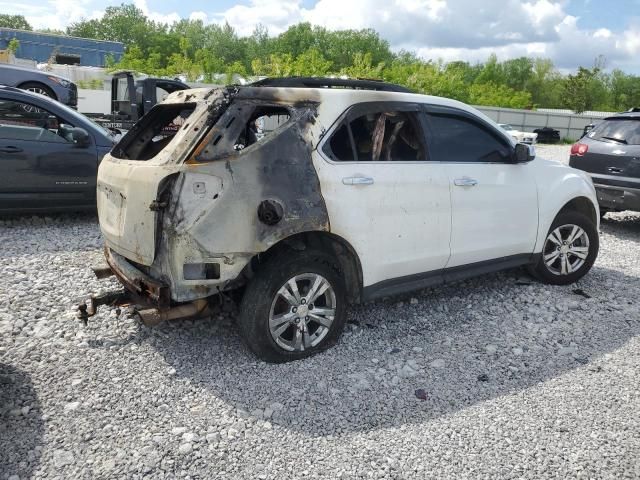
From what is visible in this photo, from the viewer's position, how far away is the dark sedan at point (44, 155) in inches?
253

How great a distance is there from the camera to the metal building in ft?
162

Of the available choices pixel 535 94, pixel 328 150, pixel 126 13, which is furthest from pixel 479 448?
pixel 126 13

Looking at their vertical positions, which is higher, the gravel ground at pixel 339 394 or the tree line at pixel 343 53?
the tree line at pixel 343 53

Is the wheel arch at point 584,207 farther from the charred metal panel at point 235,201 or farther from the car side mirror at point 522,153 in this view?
the charred metal panel at point 235,201

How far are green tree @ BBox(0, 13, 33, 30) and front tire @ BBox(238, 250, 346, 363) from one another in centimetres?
10478

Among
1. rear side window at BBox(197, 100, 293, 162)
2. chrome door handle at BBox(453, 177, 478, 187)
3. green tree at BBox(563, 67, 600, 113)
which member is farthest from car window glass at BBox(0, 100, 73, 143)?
green tree at BBox(563, 67, 600, 113)

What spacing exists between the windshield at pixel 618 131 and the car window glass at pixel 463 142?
4027mm

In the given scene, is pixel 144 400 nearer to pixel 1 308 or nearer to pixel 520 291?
pixel 1 308

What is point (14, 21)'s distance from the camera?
90875 millimetres

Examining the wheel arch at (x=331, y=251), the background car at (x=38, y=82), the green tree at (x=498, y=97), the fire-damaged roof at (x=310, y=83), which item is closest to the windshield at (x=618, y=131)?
the fire-damaged roof at (x=310, y=83)

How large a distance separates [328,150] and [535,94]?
8443 centimetres

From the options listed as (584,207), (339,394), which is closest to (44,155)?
(339,394)

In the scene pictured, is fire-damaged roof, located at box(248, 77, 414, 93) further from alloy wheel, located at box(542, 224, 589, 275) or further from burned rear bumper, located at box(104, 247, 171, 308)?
alloy wheel, located at box(542, 224, 589, 275)

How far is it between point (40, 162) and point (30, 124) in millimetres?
530
